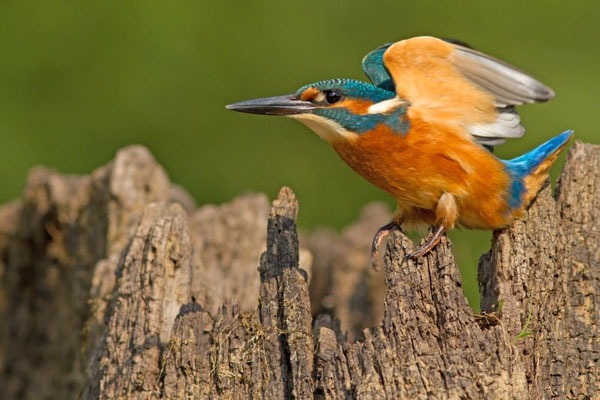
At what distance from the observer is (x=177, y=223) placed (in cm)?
429

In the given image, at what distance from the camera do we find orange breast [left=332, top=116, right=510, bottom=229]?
401 centimetres

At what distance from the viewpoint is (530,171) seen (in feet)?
13.5

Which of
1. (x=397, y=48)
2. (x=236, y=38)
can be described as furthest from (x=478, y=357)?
(x=236, y=38)

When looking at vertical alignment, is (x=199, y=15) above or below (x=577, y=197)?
above

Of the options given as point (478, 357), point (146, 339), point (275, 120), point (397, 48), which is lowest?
point (478, 357)

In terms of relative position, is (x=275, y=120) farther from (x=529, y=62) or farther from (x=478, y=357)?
(x=478, y=357)

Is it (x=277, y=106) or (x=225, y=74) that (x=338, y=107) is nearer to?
(x=277, y=106)

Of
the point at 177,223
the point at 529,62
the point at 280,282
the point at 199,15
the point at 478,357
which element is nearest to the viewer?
the point at 478,357

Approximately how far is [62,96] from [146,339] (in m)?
5.66

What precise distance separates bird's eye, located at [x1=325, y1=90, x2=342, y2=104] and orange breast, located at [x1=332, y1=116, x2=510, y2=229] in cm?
17

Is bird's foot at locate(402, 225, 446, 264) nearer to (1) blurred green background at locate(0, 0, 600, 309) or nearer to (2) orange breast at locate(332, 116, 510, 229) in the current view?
(2) orange breast at locate(332, 116, 510, 229)

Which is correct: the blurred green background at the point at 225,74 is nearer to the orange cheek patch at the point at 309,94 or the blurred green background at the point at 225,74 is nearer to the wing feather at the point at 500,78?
the wing feather at the point at 500,78

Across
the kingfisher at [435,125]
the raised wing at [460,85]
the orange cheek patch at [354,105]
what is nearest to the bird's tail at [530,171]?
the kingfisher at [435,125]

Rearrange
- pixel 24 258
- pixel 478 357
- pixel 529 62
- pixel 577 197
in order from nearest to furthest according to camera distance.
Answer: pixel 478 357
pixel 577 197
pixel 24 258
pixel 529 62
